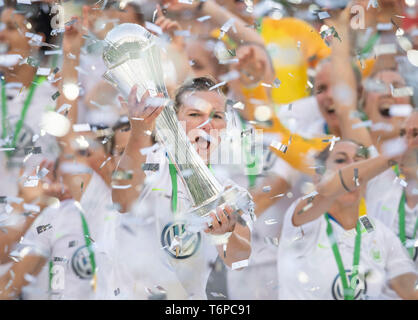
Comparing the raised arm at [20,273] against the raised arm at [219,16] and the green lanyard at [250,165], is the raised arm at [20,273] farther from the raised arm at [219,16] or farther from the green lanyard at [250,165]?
the raised arm at [219,16]

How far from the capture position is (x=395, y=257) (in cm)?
147

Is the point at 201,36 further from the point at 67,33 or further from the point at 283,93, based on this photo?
the point at 67,33

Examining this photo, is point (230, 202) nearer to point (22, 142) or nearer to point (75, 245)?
point (75, 245)

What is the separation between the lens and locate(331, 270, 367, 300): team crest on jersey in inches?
56.7

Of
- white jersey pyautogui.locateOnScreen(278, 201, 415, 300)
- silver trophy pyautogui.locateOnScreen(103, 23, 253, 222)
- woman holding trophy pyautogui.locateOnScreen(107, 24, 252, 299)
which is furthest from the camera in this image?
white jersey pyautogui.locateOnScreen(278, 201, 415, 300)

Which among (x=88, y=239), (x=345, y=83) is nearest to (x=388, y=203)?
(x=345, y=83)

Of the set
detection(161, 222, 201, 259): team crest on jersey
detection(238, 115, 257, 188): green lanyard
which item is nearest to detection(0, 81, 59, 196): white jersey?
detection(161, 222, 201, 259): team crest on jersey

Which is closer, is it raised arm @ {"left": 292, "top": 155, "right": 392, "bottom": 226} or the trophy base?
the trophy base

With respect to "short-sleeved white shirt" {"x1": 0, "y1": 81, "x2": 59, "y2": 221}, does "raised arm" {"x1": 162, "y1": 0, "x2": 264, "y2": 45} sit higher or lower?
higher

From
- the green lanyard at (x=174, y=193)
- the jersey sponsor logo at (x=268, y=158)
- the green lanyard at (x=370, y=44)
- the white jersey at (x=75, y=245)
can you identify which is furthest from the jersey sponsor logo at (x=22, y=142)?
the green lanyard at (x=370, y=44)

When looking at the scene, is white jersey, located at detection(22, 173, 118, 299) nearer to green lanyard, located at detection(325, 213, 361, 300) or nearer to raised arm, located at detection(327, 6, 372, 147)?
green lanyard, located at detection(325, 213, 361, 300)

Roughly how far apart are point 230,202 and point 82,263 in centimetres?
58

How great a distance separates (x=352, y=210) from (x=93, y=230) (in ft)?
2.91
